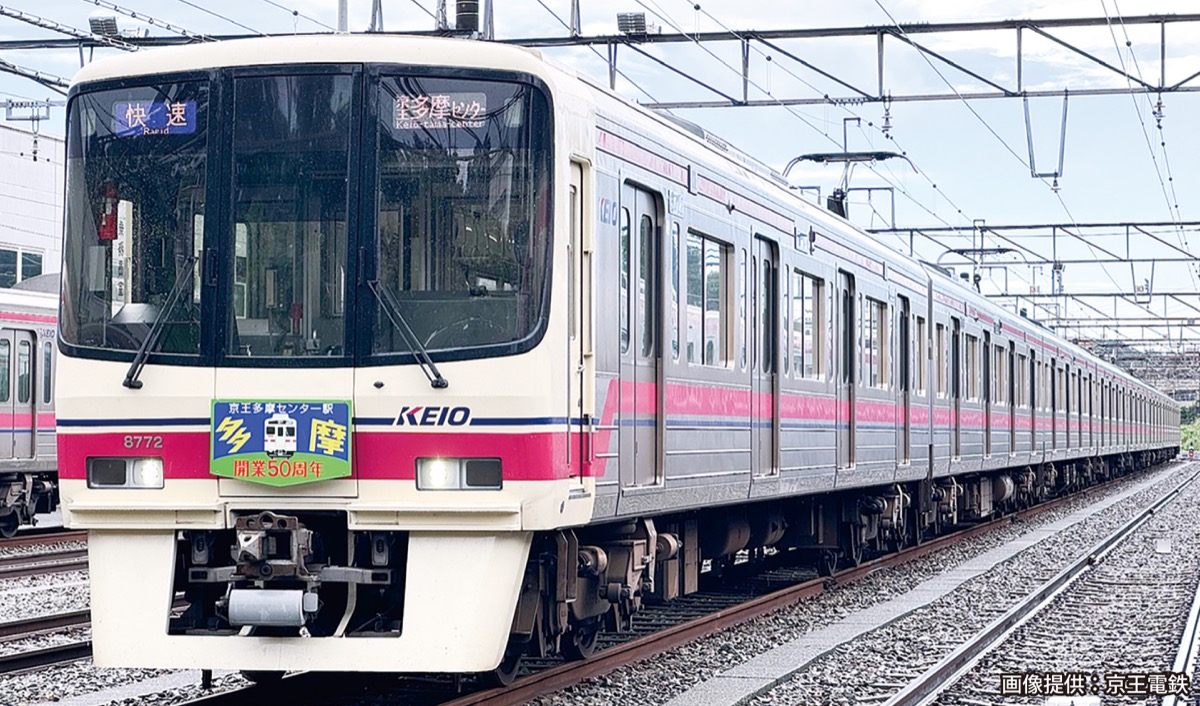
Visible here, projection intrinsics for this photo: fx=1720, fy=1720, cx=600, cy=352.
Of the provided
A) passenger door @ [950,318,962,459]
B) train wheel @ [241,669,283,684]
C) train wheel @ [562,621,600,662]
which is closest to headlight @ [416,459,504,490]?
train wheel @ [241,669,283,684]

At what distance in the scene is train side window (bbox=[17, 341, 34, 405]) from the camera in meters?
19.8

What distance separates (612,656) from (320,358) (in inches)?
119

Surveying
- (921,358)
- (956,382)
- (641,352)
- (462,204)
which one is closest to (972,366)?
(956,382)

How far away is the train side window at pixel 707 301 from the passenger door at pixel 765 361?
628mm

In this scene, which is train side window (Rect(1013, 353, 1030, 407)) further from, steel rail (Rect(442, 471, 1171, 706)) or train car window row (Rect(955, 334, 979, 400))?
steel rail (Rect(442, 471, 1171, 706))

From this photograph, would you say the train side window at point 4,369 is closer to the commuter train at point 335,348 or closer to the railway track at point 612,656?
the railway track at point 612,656

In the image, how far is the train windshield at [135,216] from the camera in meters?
7.53

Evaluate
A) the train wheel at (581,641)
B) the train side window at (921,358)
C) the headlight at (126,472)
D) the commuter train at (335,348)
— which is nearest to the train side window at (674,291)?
the commuter train at (335,348)

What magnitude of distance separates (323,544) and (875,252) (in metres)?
9.10

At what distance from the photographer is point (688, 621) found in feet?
37.8

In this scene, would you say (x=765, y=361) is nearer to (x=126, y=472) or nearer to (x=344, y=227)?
(x=344, y=227)

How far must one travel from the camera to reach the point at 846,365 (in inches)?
555

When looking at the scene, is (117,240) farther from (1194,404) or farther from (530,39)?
(1194,404)

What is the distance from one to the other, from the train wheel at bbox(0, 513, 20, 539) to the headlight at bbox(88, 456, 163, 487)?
1397 centimetres
